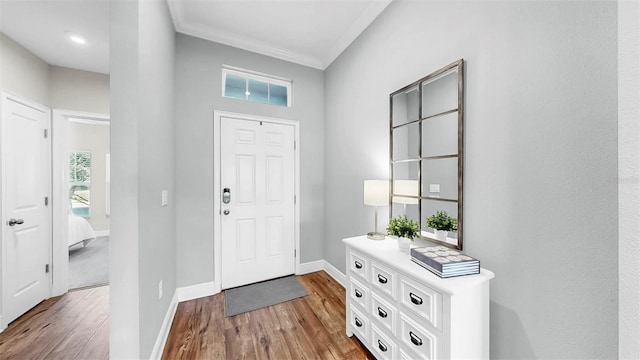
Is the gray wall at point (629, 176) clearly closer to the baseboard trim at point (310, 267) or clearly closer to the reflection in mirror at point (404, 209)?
the reflection in mirror at point (404, 209)

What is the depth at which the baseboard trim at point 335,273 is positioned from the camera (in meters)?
2.69

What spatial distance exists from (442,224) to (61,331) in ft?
10.6

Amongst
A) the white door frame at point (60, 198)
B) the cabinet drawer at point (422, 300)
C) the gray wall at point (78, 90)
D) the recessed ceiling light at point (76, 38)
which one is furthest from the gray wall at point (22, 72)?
the cabinet drawer at point (422, 300)

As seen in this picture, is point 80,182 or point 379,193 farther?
point 80,182

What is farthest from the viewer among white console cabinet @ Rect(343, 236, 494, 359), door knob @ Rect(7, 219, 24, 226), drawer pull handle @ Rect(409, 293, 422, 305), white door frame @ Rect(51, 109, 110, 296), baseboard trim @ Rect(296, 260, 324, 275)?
baseboard trim @ Rect(296, 260, 324, 275)

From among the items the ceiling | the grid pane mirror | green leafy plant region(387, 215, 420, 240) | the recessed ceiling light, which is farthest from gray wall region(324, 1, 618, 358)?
the recessed ceiling light

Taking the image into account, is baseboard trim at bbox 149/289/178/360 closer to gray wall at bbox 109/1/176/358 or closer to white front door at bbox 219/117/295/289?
gray wall at bbox 109/1/176/358

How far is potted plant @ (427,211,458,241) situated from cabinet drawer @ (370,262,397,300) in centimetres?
45

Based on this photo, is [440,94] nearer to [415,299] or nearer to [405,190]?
[405,190]

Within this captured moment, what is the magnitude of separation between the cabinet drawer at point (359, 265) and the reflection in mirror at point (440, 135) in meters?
0.90

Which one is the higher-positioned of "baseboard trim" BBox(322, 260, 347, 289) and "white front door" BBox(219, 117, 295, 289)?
"white front door" BBox(219, 117, 295, 289)

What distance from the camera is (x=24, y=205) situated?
219 centimetres

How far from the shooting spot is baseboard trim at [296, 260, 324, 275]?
3021mm

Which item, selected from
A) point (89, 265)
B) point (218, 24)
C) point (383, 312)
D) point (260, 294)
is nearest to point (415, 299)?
point (383, 312)
